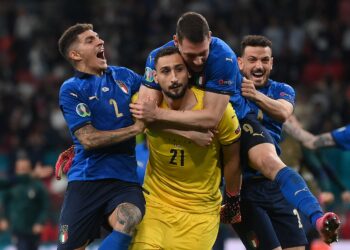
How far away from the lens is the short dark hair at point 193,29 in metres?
6.24

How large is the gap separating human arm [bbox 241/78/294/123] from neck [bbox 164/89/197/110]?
2.01ft

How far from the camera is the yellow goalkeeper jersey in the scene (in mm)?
6492

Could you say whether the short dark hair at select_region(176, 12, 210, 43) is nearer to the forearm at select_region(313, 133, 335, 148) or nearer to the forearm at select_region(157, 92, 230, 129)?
the forearm at select_region(157, 92, 230, 129)

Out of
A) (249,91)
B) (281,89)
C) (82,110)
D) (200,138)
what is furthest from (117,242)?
(281,89)

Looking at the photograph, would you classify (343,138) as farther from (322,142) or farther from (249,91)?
(249,91)

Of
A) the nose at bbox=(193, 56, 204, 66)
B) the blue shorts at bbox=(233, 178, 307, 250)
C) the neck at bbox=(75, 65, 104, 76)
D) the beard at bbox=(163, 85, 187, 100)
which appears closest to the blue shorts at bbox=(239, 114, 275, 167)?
the blue shorts at bbox=(233, 178, 307, 250)

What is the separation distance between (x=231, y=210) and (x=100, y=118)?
4.30 ft

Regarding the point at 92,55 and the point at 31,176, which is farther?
the point at 31,176

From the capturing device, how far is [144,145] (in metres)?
9.07

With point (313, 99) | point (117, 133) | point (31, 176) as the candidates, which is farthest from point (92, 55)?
point (313, 99)

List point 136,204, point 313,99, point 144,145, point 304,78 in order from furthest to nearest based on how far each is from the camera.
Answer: point 304,78
point 313,99
point 144,145
point 136,204

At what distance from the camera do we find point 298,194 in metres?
6.13

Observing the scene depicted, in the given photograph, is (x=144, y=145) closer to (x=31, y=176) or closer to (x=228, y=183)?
(x=228, y=183)

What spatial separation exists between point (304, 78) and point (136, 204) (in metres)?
10.0
